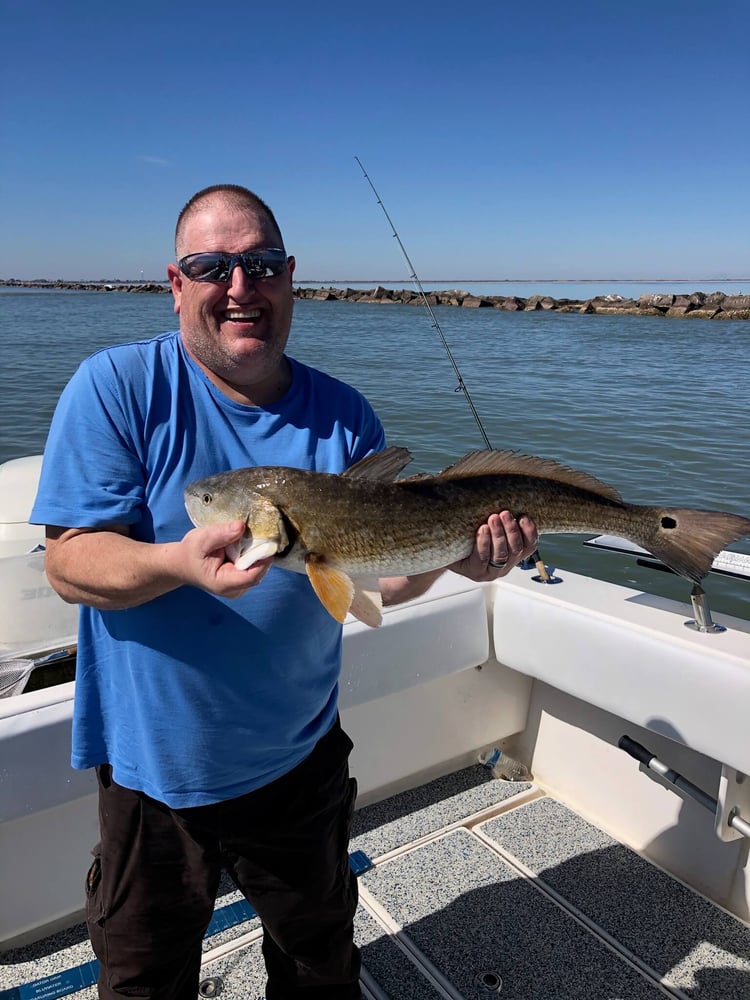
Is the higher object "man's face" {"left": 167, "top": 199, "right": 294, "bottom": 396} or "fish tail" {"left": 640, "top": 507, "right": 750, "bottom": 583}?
"man's face" {"left": 167, "top": 199, "right": 294, "bottom": 396}

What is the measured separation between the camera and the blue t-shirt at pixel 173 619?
206cm

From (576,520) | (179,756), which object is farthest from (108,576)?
(576,520)

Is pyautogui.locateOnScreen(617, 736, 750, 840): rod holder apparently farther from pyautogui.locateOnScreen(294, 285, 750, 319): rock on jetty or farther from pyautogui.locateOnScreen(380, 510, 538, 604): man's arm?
pyautogui.locateOnScreen(294, 285, 750, 319): rock on jetty

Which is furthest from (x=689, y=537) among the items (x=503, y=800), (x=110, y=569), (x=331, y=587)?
(x=503, y=800)

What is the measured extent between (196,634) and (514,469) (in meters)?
1.17

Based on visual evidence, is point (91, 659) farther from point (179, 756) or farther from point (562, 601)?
point (562, 601)

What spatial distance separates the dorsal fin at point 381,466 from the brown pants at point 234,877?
0.97 metres

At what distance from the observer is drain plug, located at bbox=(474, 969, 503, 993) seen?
3230 mm

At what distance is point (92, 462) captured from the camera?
2.03 m

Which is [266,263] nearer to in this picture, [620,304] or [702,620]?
[702,620]

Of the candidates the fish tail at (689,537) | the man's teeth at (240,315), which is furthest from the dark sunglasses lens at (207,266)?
the fish tail at (689,537)

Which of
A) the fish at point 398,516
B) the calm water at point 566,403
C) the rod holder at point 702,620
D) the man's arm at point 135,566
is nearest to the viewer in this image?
the man's arm at point 135,566

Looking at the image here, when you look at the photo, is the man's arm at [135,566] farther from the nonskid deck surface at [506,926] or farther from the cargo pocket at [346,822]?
the nonskid deck surface at [506,926]

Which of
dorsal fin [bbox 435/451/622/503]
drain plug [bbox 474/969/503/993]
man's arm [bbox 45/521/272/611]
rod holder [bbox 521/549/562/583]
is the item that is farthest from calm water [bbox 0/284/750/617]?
man's arm [bbox 45/521/272/611]
